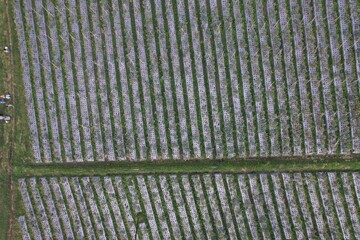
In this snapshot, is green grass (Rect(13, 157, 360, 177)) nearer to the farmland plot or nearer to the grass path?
the grass path

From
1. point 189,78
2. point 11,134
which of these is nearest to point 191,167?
point 189,78

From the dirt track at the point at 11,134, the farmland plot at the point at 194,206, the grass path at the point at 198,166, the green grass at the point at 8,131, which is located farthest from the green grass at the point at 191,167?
the green grass at the point at 8,131

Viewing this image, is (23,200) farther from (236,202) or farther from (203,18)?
(203,18)

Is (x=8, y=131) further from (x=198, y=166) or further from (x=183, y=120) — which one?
(x=198, y=166)

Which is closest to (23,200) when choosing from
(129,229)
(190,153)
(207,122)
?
(129,229)

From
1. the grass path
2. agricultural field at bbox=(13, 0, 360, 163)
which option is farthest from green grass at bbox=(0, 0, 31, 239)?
the grass path

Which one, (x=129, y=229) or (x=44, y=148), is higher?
(x=44, y=148)
